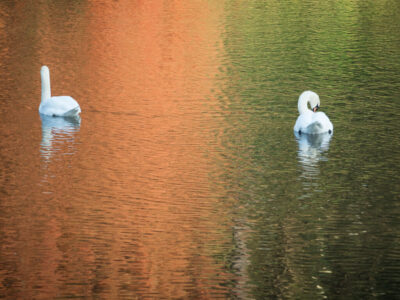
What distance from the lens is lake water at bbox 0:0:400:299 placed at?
13.2 meters

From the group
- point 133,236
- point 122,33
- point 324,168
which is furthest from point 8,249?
point 122,33

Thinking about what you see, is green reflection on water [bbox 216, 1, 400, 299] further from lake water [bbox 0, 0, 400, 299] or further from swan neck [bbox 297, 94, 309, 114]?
swan neck [bbox 297, 94, 309, 114]

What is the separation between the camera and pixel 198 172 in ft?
62.1

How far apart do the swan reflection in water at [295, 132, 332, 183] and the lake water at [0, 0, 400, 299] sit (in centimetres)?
5

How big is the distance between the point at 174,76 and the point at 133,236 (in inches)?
656

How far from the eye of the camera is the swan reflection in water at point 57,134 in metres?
21.0

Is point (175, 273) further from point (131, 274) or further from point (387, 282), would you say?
point (387, 282)

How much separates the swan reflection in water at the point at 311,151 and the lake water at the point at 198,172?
5 centimetres

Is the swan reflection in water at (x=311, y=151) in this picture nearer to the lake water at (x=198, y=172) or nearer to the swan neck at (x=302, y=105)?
the lake water at (x=198, y=172)

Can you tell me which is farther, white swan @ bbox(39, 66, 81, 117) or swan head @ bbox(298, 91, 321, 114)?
white swan @ bbox(39, 66, 81, 117)

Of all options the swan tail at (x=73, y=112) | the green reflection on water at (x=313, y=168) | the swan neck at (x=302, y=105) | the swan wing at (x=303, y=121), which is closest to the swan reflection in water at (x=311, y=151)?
the green reflection on water at (x=313, y=168)

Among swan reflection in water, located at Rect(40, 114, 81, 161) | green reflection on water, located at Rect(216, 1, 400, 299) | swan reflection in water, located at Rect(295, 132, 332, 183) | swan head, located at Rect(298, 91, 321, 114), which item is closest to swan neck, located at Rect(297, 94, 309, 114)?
swan head, located at Rect(298, 91, 321, 114)

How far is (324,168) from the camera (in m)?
19.4

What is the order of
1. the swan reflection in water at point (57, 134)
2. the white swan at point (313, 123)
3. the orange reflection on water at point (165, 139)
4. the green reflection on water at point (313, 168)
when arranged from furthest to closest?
the white swan at point (313, 123) < the swan reflection in water at point (57, 134) < the orange reflection on water at point (165, 139) < the green reflection on water at point (313, 168)
